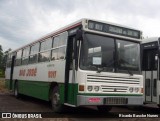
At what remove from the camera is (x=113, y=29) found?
10852 millimetres

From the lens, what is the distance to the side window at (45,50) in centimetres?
1332

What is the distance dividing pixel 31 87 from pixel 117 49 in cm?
644

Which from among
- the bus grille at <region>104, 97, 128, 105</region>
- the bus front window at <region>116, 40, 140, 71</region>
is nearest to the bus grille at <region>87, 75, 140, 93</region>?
the bus grille at <region>104, 97, 128, 105</region>

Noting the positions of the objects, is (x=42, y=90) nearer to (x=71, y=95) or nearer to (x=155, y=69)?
(x=71, y=95)

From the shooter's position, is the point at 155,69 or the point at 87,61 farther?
the point at 155,69

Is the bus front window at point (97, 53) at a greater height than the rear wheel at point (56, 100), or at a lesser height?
greater

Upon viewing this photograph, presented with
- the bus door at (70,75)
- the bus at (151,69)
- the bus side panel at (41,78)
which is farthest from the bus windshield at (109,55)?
the bus at (151,69)

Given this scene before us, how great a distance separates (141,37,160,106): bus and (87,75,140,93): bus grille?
8.11ft

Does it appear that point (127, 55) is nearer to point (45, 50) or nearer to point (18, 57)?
point (45, 50)

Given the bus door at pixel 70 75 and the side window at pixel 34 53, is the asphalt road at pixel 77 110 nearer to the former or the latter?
the bus door at pixel 70 75

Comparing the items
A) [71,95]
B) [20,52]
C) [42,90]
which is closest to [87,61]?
[71,95]

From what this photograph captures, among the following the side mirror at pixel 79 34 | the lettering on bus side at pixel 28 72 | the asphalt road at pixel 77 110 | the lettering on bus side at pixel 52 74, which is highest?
the side mirror at pixel 79 34

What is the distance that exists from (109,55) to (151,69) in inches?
150

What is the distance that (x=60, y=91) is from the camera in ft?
37.0
